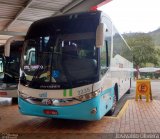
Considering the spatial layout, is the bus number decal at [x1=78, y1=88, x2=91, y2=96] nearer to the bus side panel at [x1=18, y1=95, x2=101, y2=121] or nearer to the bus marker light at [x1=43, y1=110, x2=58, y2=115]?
the bus side panel at [x1=18, y1=95, x2=101, y2=121]

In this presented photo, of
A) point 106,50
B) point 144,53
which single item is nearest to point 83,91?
point 106,50

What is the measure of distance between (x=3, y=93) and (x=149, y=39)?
3474 cm

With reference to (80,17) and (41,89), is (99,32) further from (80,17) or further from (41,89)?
(41,89)

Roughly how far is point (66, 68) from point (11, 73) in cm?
512

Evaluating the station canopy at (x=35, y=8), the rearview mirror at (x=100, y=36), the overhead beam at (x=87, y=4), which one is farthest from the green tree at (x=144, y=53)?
the rearview mirror at (x=100, y=36)

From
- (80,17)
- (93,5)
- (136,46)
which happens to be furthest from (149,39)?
(80,17)

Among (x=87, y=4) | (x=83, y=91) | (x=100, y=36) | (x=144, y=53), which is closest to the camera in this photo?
(x=100, y=36)

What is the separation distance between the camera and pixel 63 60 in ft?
21.4

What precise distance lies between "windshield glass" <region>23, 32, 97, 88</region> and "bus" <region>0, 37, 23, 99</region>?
4.03 meters

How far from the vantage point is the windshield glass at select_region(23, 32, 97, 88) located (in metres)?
6.28

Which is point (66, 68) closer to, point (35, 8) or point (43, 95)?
point (43, 95)

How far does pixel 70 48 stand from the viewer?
21.7ft

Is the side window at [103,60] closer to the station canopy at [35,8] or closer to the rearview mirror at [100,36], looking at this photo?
the rearview mirror at [100,36]

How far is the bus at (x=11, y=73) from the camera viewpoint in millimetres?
10609
